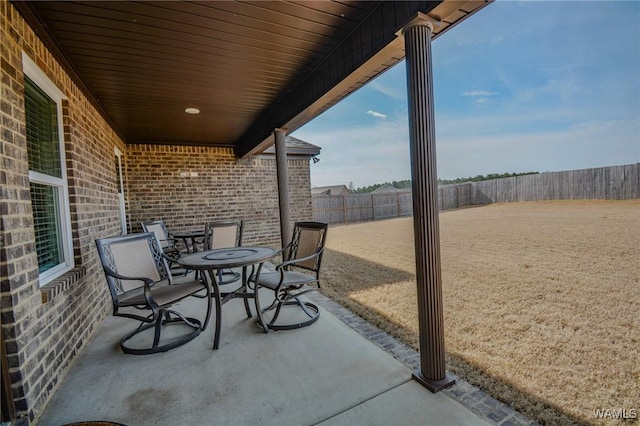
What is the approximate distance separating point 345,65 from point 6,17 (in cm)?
237

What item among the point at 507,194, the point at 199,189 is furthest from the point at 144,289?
the point at 507,194

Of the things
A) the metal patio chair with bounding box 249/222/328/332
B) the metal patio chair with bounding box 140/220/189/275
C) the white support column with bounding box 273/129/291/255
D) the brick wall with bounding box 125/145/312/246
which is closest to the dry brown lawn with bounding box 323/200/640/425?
the metal patio chair with bounding box 249/222/328/332

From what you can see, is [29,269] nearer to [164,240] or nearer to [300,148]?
[164,240]

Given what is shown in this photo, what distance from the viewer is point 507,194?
17906 millimetres

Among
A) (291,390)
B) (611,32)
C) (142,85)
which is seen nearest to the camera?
(291,390)

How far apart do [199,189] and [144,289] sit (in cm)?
497

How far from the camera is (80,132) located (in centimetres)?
311

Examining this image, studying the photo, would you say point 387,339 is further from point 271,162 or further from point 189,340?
point 271,162

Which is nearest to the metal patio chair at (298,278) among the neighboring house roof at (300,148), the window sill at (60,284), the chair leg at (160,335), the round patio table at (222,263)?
the round patio table at (222,263)

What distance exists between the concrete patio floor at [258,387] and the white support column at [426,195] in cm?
A: 23

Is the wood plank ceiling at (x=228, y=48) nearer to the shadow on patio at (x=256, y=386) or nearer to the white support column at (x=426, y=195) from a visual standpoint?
the white support column at (x=426, y=195)

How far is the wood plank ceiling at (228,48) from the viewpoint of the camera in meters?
2.07

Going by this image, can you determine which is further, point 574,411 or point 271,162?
point 271,162

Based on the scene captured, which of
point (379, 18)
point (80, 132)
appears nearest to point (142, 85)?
point (80, 132)
